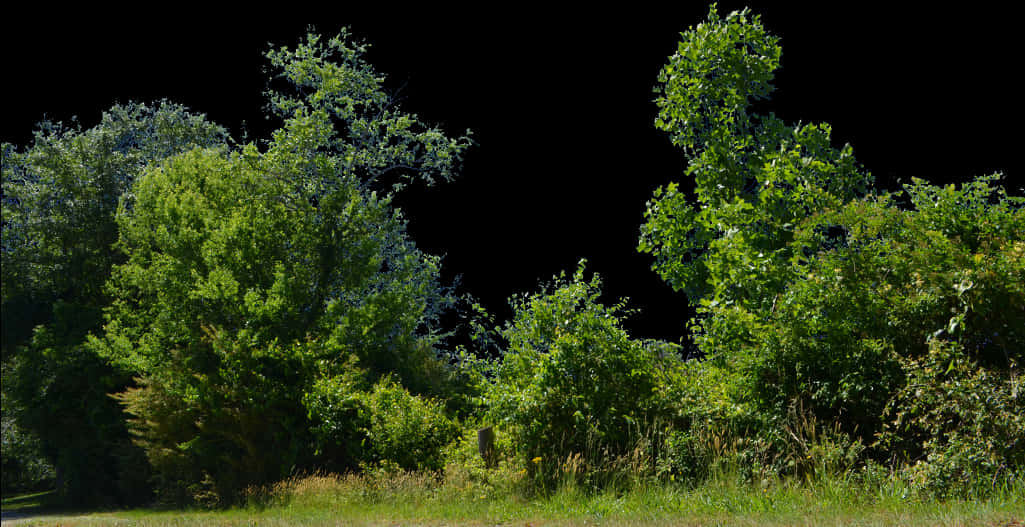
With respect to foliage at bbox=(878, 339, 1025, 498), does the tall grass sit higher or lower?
lower

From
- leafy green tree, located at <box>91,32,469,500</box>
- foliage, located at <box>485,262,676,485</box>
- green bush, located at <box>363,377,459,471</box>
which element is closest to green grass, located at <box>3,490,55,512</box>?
leafy green tree, located at <box>91,32,469,500</box>

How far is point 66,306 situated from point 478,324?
59.2 ft

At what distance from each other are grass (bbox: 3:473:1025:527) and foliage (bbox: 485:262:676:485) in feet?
3.30

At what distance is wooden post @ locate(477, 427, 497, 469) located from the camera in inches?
584

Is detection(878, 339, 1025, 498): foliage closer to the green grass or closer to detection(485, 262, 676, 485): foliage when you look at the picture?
detection(485, 262, 676, 485): foliage

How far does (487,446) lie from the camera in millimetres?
14891

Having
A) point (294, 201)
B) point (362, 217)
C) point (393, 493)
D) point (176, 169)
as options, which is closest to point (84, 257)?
point (176, 169)

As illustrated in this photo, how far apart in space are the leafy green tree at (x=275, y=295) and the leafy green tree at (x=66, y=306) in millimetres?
1544

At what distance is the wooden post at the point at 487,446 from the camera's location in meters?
14.8

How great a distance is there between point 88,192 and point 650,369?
23193 millimetres

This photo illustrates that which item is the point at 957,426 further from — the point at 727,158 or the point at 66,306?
the point at 66,306

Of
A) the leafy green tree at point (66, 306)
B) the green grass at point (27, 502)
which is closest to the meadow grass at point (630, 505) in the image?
the leafy green tree at point (66, 306)

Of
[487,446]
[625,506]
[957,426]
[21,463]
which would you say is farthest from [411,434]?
[21,463]

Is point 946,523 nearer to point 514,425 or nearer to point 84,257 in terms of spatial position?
point 514,425
